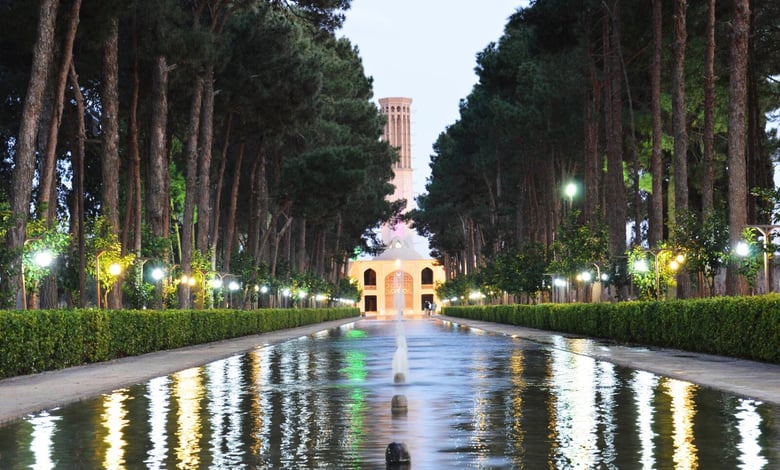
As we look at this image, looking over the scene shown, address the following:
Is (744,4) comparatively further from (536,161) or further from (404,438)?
(536,161)

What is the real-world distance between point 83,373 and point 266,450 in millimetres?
12453

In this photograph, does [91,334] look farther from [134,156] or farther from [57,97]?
[134,156]

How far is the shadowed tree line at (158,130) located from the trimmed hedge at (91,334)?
2.27 m

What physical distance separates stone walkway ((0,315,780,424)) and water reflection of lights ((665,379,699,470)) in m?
0.44

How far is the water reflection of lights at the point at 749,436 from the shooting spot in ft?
31.3

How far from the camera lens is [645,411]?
14094 millimetres

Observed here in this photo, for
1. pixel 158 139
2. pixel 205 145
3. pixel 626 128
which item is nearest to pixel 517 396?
pixel 158 139

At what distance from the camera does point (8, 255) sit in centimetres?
2720

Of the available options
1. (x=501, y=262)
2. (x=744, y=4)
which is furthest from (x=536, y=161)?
(x=744, y=4)

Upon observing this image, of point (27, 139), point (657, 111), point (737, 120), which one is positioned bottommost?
point (27, 139)

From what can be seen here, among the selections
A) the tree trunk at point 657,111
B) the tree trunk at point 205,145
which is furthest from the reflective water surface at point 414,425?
the tree trunk at point 205,145

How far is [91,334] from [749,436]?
58.3 feet

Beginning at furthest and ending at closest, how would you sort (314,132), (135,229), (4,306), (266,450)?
(314,132) < (135,229) < (4,306) < (266,450)

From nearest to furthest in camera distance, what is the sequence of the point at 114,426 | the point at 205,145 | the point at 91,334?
the point at 114,426
the point at 91,334
the point at 205,145
